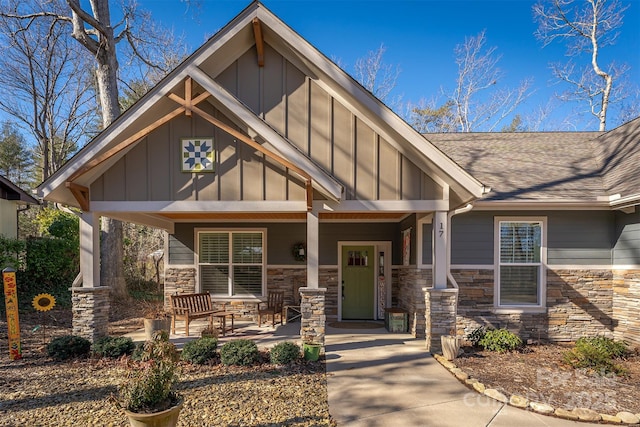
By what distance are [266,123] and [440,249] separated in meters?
3.74

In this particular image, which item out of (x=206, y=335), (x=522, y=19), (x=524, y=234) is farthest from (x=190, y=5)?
(x=522, y=19)

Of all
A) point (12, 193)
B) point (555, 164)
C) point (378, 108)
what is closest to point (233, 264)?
point (378, 108)

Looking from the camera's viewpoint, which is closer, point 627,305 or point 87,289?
point 87,289

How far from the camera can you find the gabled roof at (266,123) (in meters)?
6.46

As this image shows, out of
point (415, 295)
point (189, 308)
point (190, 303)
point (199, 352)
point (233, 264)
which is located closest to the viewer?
point (199, 352)

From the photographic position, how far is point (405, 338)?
819 centimetres

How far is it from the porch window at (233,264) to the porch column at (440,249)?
17.3ft

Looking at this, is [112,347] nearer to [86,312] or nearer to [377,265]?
[86,312]

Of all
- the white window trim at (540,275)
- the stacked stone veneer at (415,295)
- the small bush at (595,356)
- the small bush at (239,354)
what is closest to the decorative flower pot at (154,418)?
the small bush at (239,354)

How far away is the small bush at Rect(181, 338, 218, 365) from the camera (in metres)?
6.43

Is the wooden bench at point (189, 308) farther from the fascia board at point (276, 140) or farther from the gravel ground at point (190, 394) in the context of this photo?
the fascia board at point (276, 140)

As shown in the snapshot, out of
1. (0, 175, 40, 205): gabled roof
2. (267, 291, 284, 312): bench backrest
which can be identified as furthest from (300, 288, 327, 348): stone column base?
(0, 175, 40, 205): gabled roof

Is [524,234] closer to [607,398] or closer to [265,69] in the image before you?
[607,398]

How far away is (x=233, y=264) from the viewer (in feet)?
35.6
